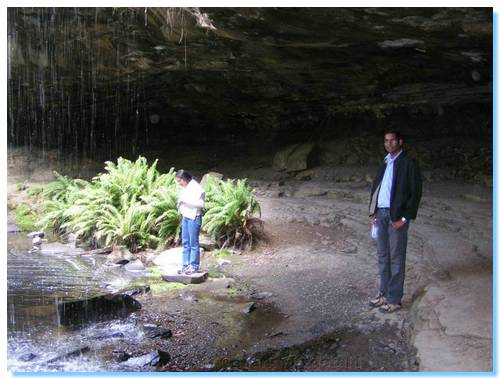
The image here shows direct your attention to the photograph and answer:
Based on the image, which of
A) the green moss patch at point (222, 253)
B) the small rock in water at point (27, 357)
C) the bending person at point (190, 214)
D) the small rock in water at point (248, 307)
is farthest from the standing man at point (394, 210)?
the small rock in water at point (27, 357)

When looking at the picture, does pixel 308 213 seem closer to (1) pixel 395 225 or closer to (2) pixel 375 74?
(2) pixel 375 74

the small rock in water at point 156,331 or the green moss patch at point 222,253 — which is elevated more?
the green moss patch at point 222,253

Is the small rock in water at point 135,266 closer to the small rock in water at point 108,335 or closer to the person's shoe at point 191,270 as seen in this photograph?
the person's shoe at point 191,270

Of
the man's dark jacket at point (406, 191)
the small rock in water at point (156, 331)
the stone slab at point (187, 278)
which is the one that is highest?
the man's dark jacket at point (406, 191)

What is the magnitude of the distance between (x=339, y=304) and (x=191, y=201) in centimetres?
262

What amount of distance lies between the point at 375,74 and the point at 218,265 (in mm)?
6709

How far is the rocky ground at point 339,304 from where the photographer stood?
4906 mm

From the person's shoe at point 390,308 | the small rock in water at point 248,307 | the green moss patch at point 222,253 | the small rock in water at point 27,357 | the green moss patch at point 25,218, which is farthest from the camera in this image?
the green moss patch at point 25,218

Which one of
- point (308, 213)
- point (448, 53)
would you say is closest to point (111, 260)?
point (308, 213)

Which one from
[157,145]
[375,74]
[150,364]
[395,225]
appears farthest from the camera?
[157,145]

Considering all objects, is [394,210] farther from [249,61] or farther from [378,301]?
[249,61]

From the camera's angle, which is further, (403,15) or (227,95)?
(227,95)

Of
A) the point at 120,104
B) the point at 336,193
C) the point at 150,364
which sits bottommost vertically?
the point at 150,364

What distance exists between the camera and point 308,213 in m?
11.4
